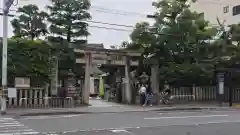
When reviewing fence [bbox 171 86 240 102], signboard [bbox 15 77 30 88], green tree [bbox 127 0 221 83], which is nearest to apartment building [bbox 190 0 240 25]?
fence [bbox 171 86 240 102]

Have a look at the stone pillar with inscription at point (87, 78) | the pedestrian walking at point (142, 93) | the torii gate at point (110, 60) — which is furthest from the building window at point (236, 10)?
the stone pillar with inscription at point (87, 78)

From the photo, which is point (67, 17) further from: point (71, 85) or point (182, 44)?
point (182, 44)

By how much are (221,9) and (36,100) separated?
32660 millimetres

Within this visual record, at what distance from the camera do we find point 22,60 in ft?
84.1

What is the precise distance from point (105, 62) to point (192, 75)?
700 centimetres

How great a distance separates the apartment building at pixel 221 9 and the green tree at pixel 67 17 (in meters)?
21.9

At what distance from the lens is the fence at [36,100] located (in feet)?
82.4

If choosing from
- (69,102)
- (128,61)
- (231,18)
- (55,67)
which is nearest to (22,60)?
(55,67)

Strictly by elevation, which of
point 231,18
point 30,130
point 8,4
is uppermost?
point 231,18

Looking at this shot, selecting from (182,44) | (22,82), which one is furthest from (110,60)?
(22,82)

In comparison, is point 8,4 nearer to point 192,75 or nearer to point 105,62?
point 105,62

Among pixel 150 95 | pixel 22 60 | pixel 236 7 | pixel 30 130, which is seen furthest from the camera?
pixel 236 7

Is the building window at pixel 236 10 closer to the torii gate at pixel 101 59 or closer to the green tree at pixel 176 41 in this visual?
the green tree at pixel 176 41

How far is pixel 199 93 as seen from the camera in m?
31.9
